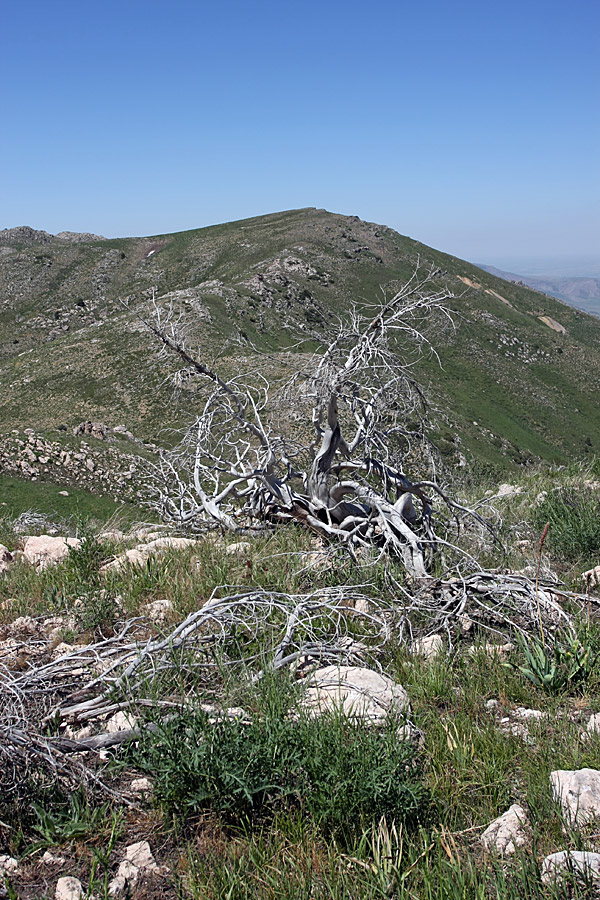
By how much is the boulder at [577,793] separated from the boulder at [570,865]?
121 millimetres

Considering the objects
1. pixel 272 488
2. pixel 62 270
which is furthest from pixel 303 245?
pixel 272 488

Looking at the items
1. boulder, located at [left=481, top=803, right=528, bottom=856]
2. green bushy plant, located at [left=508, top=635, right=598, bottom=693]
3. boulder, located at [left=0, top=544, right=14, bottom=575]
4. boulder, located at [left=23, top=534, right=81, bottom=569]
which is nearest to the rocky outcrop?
boulder, located at [left=23, top=534, right=81, bottom=569]

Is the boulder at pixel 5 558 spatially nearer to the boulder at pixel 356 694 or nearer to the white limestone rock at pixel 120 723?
the white limestone rock at pixel 120 723

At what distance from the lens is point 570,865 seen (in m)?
1.62

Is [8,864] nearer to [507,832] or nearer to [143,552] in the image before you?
[507,832]

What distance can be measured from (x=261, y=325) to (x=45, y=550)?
2398 centimetres

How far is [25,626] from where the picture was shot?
3334 mm

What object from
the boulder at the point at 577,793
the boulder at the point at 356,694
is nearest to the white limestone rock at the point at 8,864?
the boulder at the point at 356,694

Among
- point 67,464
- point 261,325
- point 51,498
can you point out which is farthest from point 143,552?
point 261,325

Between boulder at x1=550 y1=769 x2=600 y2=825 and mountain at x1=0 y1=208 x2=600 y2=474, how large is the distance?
67.2 ft

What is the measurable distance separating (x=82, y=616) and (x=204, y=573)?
78 cm

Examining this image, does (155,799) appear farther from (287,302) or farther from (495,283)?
(495,283)

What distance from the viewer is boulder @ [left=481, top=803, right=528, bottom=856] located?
1.81 meters

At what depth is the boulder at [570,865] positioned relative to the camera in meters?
1.61
